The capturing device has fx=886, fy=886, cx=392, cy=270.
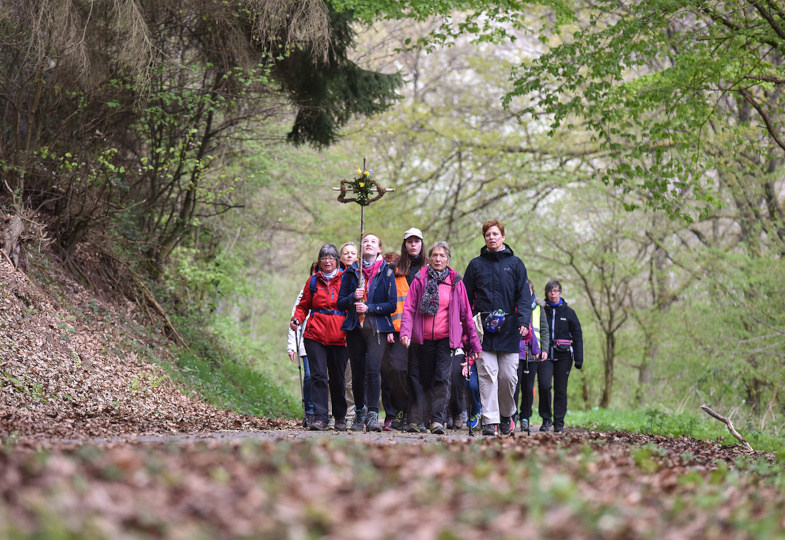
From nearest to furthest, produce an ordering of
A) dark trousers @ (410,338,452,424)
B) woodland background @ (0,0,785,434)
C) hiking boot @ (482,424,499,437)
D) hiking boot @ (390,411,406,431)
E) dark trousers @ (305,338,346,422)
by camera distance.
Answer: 1. hiking boot @ (482,424,499,437)
2. dark trousers @ (410,338,452,424)
3. dark trousers @ (305,338,346,422)
4. hiking boot @ (390,411,406,431)
5. woodland background @ (0,0,785,434)

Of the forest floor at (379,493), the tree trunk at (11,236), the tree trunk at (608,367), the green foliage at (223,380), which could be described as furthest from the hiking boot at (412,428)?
the tree trunk at (608,367)

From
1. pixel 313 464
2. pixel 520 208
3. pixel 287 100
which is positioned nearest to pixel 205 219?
pixel 287 100

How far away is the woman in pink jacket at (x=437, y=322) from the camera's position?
10.3 m

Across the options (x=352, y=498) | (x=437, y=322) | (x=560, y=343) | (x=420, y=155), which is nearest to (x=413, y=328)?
(x=437, y=322)

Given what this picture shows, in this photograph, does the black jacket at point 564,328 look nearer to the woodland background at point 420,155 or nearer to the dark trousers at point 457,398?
the dark trousers at point 457,398

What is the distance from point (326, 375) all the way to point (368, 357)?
23.7 inches

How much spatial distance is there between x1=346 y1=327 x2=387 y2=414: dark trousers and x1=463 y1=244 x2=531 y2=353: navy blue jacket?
4.11ft

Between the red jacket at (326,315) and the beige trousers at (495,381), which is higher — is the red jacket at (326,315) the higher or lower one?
the higher one

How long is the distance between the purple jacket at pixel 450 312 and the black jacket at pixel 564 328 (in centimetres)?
288

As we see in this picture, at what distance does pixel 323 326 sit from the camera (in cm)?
1077

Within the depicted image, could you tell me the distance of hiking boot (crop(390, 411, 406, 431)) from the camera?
11.2 m

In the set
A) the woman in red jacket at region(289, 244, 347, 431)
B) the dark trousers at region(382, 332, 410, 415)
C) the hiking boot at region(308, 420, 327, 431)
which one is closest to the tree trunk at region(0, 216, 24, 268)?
the woman in red jacket at region(289, 244, 347, 431)

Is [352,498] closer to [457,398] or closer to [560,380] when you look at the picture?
[560,380]

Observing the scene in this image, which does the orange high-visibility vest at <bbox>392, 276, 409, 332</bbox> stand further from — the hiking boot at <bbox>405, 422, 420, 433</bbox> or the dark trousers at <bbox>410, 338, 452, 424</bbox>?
the hiking boot at <bbox>405, 422, 420, 433</bbox>
